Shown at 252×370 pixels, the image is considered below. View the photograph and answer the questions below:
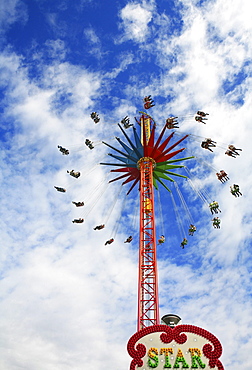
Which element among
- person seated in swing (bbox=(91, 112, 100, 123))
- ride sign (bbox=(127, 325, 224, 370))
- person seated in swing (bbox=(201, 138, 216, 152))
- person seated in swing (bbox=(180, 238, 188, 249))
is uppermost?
person seated in swing (bbox=(91, 112, 100, 123))

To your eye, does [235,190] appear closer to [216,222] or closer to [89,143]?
[216,222]

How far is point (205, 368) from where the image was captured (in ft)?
46.0

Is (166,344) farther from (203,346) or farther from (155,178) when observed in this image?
(155,178)

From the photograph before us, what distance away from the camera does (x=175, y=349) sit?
14.5 m

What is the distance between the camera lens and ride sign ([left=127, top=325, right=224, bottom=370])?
46.5ft

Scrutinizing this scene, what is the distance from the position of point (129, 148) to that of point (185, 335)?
66.1ft

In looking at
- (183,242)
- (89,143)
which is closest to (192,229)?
(183,242)

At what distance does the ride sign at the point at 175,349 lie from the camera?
14.2 meters

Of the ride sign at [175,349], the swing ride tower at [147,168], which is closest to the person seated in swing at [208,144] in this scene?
the swing ride tower at [147,168]

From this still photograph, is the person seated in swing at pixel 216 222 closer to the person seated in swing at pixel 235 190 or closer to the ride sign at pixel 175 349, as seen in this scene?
the person seated in swing at pixel 235 190

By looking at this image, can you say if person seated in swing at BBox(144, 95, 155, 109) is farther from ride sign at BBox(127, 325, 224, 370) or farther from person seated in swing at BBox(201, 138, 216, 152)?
ride sign at BBox(127, 325, 224, 370)

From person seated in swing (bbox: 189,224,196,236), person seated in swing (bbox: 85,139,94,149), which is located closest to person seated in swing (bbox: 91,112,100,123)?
person seated in swing (bbox: 85,139,94,149)

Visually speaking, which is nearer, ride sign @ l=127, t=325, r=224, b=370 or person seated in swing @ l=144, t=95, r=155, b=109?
ride sign @ l=127, t=325, r=224, b=370

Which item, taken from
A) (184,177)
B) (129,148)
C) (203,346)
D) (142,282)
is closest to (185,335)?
(203,346)
